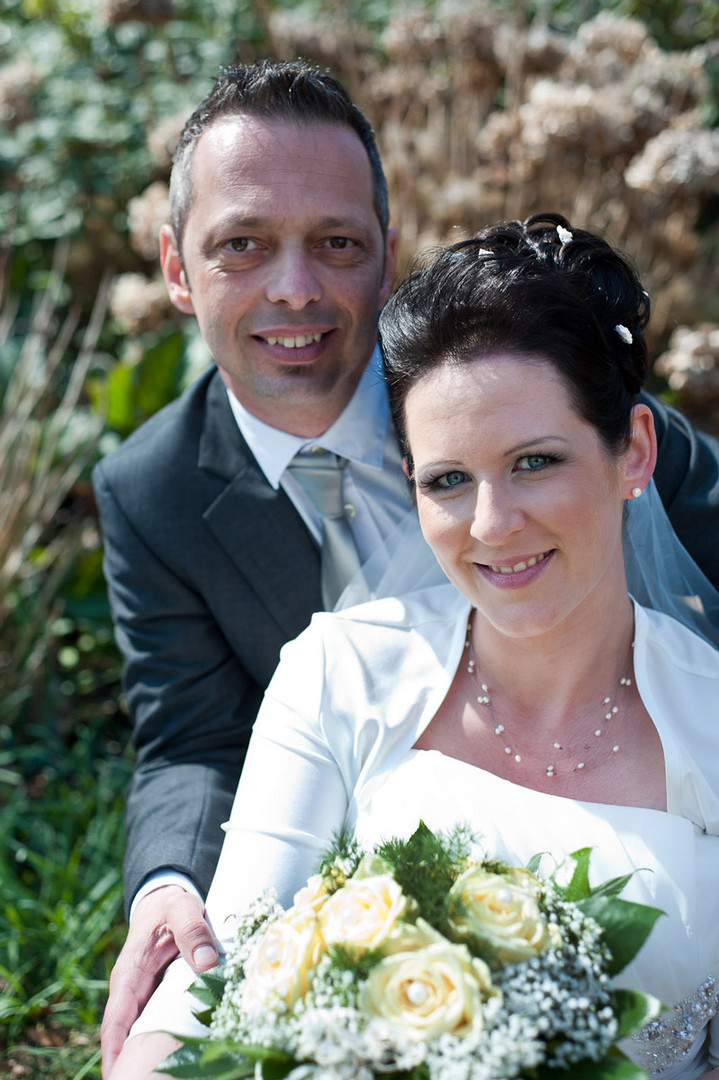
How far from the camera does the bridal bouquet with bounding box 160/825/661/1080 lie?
51.6 inches

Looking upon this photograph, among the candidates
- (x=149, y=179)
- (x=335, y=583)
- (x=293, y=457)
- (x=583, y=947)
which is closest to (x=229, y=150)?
(x=293, y=457)

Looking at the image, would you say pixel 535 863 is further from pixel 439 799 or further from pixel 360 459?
pixel 360 459

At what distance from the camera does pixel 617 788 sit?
207cm

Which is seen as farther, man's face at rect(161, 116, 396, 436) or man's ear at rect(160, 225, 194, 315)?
man's ear at rect(160, 225, 194, 315)

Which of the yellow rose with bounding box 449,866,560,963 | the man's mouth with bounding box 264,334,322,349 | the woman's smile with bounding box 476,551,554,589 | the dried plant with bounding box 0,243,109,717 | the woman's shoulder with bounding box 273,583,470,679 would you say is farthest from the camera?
the dried plant with bounding box 0,243,109,717

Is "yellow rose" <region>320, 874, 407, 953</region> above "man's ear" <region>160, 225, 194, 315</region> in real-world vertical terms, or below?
below

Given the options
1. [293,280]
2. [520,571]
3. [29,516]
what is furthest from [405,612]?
[29,516]

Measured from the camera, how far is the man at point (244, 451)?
2.63m

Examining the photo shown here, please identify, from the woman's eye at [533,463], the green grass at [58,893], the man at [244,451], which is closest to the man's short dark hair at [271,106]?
the man at [244,451]

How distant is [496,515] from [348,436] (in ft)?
3.28

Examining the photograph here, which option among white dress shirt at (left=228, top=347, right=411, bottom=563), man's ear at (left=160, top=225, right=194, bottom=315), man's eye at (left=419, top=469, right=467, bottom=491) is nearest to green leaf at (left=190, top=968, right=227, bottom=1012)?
man's eye at (left=419, top=469, right=467, bottom=491)

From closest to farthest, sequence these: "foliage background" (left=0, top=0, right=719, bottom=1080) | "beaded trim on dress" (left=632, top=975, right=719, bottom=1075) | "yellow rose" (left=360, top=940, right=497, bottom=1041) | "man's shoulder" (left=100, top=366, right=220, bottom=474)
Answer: "yellow rose" (left=360, top=940, right=497, bottom=1041), "beaded trim on dress" (left=632, top=975, right=719, bottom=1075), "man's shoulder" (left=100, top=366, right=220, bottom=474), "foliage background" (left=0, top=0, right=719, bottom=1080)

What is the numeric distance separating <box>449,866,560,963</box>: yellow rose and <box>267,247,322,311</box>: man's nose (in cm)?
162

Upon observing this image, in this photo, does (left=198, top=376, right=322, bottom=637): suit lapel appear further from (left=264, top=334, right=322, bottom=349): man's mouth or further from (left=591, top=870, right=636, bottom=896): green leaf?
(left=591, top=870, right=636, bottom=896): green leaf
